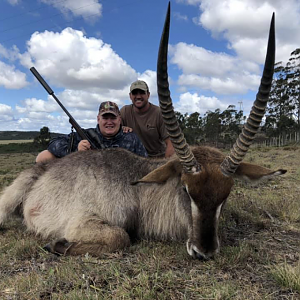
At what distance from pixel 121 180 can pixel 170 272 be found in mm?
1970

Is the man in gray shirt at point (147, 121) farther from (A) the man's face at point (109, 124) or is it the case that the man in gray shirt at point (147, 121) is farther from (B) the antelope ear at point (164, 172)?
(B) the antelope ear at point (164, 172)

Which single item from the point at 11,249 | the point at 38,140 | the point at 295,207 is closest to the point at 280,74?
the point at 38,140

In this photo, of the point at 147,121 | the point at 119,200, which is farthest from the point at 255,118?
the point at 147,121

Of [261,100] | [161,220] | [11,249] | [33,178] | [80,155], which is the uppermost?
[261,100]

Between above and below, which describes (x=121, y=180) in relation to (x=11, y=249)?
above

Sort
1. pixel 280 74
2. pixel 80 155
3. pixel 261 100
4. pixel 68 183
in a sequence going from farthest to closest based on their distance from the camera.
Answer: pixel 280 74, pixel 80 155, pixel 68 183, pixel 261 100

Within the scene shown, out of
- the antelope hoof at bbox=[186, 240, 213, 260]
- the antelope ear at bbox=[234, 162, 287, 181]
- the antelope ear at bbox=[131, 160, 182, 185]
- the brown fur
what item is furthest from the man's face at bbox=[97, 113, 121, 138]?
the antelope hoof at bbox=[186, 240, 213, 260]

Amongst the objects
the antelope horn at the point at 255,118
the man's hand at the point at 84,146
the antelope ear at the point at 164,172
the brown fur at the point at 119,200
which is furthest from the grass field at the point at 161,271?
the man's hand at the point at 84,146

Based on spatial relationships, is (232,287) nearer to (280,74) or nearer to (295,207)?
(295,207)

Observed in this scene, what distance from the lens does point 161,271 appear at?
3.48 meters

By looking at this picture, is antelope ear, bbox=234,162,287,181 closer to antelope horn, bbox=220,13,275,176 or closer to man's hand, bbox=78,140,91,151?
antelope horn, bbox=220,13,275,176

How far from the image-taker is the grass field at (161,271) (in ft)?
9.62

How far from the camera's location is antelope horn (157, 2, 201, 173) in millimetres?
3211

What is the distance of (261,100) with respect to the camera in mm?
A: 3611
